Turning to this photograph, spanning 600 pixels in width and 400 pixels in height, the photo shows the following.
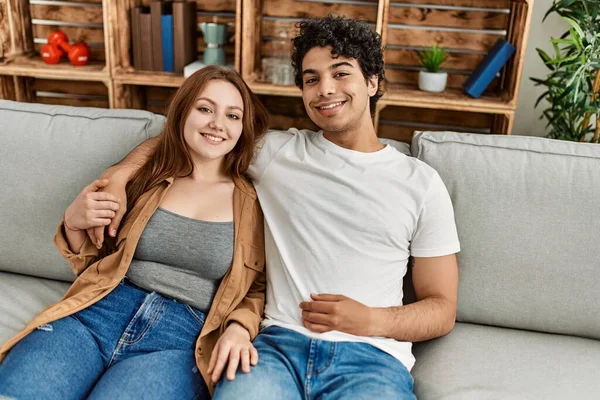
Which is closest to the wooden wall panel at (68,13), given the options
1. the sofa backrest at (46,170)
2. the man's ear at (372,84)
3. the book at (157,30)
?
the book at (157,30)

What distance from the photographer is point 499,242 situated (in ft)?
5.13

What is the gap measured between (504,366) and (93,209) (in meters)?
1.06

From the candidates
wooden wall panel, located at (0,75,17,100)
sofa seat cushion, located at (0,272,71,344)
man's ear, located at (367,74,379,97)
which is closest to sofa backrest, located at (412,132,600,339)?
man's ear, located at (367,74,379,97)

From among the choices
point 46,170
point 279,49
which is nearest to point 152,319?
point 46,170

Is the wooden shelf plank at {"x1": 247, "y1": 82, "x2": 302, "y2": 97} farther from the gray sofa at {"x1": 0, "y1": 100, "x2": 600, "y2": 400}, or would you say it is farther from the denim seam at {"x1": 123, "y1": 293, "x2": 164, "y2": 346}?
the denim seam at {"x1": 123, "y1": 293, "x2": 164, "y2": 346}

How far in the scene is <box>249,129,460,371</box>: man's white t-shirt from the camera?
1.42m

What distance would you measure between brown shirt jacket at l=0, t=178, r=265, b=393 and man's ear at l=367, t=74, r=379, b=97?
41 cm

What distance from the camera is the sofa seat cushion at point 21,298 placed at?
1525 mm

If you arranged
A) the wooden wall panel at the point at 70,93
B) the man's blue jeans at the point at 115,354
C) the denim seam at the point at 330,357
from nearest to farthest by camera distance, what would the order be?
the man's blue jeans at the point at 115,354 < the denim seam at the point at 330,357 < the wooden wall panel at the point at 70,93

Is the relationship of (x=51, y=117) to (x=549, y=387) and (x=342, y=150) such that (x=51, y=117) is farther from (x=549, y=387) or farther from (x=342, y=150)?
(x=549, y=387)

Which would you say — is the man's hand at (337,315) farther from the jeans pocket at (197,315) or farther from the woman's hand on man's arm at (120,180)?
the woman's hand on man's arm at (120,180)

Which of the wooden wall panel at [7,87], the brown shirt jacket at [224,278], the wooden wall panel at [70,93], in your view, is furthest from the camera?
the wooden wall panel at [70,93]

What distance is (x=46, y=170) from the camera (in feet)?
5.61

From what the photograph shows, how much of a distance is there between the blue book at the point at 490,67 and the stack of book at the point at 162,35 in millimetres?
1135
